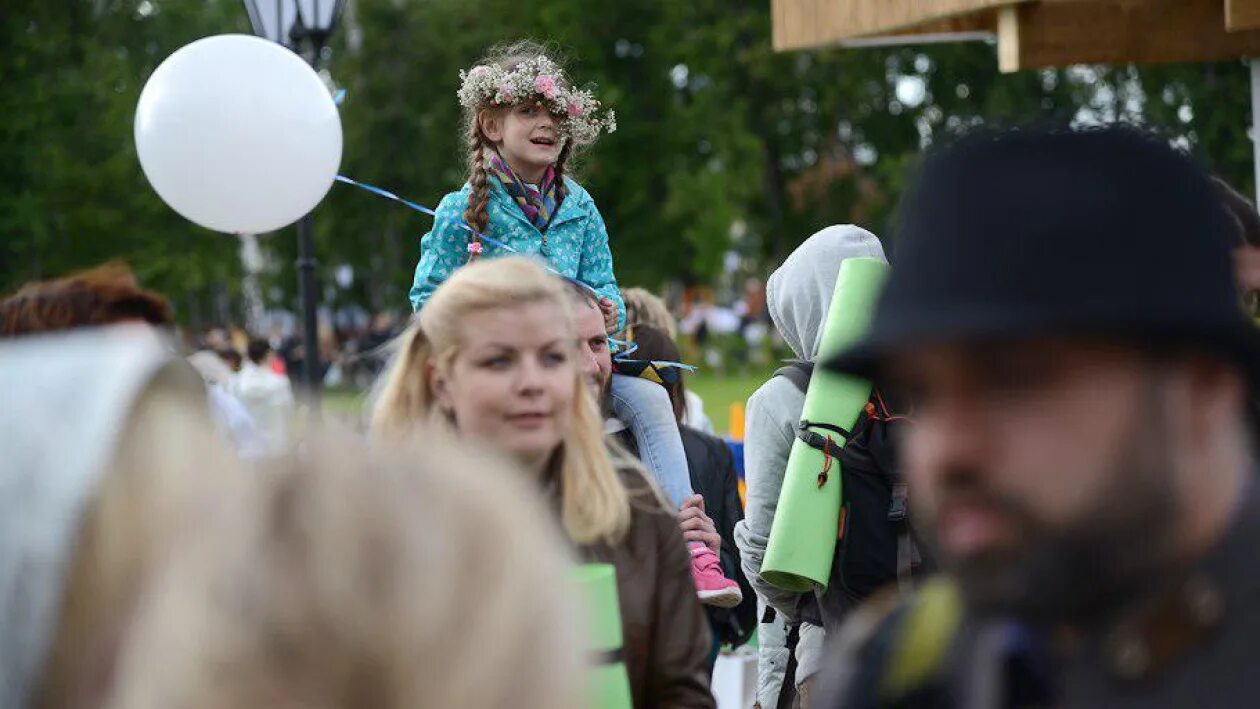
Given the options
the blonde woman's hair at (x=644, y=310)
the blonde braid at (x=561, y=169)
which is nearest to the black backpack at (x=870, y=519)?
the blonde braid at (x=561, y=169)

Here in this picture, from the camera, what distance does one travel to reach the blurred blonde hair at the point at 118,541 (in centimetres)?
160

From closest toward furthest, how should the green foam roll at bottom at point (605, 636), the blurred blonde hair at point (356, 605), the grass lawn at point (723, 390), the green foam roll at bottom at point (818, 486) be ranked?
1. the blurred blonde hair at point (356, 605)
2. the green foam roll at bottom at point (605, 636)
3. the green foam roll at bottom at point (818, 486)
4. the grass lawn at point (723, 390)

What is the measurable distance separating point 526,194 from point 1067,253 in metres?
4.34

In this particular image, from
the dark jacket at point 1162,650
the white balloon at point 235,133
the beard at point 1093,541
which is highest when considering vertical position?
the white balloon at point 235,133

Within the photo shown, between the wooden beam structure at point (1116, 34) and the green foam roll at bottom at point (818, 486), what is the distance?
20.9 feet

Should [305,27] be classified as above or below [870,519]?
above

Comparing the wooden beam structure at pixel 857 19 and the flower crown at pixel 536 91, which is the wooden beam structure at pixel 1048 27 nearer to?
the wooden beam structure at pixel 857 19

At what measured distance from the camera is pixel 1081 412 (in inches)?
58.5

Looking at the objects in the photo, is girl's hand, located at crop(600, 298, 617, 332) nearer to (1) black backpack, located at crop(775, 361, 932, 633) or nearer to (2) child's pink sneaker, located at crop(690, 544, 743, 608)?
(2) child's pink sneaker, located at crop(690, 544, 743, 608)

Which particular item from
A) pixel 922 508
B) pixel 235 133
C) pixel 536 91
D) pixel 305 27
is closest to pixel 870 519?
pixel 536 91

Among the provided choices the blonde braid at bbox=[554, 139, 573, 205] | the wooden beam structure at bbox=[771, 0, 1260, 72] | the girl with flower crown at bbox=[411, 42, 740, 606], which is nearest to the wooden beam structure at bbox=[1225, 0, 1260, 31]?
the wooden beam structure at bbox=[771, 0, 1260, 72]

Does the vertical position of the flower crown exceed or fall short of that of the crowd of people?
it exceeds it

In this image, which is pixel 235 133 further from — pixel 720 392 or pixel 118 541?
pixel 720 392

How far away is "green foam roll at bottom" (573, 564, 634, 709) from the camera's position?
Result: 2.87 meters
